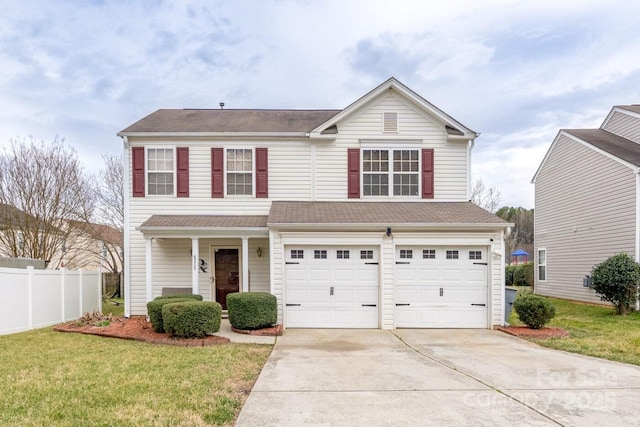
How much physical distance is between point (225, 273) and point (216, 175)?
3012 mm

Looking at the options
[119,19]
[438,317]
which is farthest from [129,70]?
[438,317]

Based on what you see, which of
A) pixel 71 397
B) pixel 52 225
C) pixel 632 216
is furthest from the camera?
pixel 52 225

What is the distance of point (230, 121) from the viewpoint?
13.6 metres

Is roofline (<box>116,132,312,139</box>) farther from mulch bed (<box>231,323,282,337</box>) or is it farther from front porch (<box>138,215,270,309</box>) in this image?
mulch bed (<box>231,323,282,337</box>)

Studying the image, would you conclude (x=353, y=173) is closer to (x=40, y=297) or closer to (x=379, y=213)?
(x=379, y=213)

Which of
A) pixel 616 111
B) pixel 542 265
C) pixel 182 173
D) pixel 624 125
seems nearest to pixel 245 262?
pixel 182 173

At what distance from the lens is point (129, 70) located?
15438 mm

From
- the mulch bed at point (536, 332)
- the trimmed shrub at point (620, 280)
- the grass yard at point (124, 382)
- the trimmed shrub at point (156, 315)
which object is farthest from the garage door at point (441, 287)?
the trimmed shrub at point (156, 315)

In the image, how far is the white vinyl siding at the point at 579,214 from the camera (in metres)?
14.4

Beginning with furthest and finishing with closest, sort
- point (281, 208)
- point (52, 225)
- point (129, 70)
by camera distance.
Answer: point (52, 225), point (129, 70), point (281, 208)

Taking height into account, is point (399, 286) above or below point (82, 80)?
below

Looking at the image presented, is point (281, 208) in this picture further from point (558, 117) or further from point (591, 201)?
point (558, 117)

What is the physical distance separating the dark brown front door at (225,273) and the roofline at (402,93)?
4.55 metres

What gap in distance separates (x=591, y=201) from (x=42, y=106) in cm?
2293
